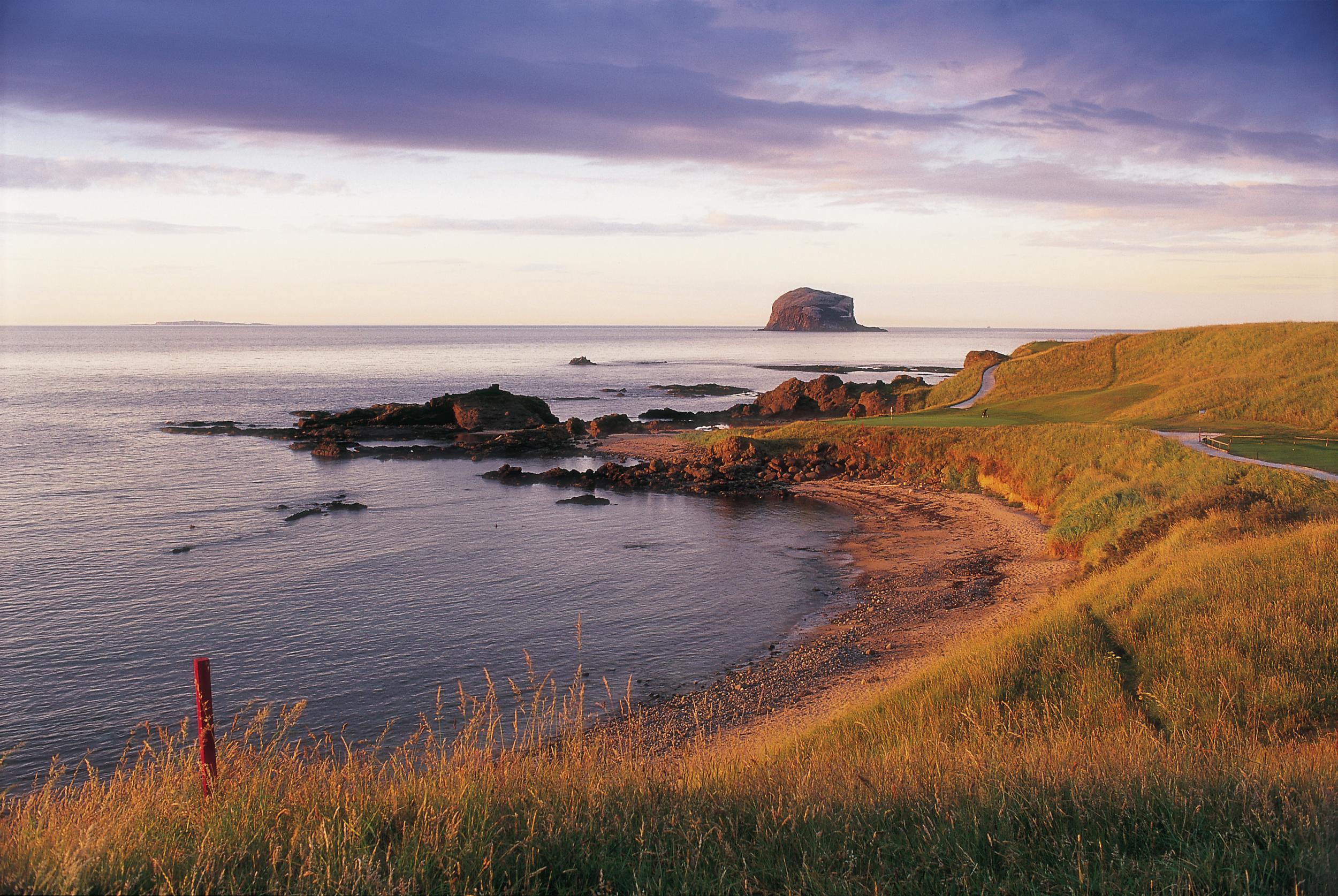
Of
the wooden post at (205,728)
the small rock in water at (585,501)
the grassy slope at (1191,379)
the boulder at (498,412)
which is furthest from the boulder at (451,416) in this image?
the wooden post at (205,728)

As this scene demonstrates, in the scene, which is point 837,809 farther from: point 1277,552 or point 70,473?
point 70,473

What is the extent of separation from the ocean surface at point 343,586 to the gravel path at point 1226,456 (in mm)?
11411

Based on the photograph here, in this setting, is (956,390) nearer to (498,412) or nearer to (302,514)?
(498,412)

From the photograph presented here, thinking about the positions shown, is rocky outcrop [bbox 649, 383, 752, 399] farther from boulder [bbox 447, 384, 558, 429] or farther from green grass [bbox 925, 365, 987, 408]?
green grass [bbox 925, 365, 987, 408]

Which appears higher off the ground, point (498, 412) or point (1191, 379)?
point (1191, 379)

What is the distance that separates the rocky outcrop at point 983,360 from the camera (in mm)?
59709

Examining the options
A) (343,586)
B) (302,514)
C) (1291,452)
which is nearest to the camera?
(1291,452)

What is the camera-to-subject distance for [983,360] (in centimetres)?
6200

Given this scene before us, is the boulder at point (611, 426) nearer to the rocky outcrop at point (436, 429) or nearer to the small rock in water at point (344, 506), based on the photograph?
the rocky outcrop at point (436, 429)

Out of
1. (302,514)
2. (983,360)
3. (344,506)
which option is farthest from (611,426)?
(302,514)

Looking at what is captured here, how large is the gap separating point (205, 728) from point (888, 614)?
16607 millimetres

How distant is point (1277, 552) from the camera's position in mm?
12141

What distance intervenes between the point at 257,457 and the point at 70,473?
9.33 m

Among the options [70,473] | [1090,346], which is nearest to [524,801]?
[70,473]
